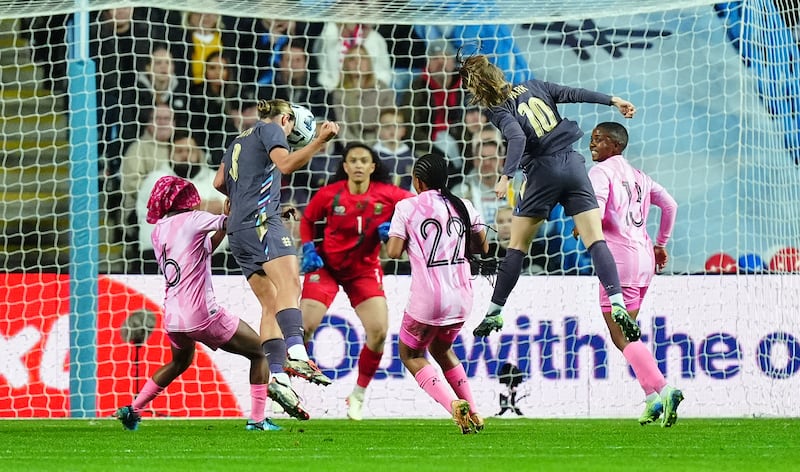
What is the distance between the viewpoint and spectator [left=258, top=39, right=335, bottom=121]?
11.9 metres

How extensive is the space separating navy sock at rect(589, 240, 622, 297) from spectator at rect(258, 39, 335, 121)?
4739 millimetres

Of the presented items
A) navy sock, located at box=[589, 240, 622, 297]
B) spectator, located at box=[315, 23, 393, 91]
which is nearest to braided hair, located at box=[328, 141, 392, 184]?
spectator, located at box=[315, 23, 393, 91]

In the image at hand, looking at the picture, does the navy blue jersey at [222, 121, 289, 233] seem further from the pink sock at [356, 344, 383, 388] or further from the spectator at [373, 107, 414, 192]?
the spectator at [373, 107, 414, 192]

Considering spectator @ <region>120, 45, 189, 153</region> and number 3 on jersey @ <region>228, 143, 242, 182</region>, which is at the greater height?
spectator @ <region>120, 45, 189, 153</region>

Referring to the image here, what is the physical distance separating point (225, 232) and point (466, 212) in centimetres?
144

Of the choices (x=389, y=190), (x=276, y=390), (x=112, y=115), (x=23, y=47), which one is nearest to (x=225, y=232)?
(x=276, y=390)

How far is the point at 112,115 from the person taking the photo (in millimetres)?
11297

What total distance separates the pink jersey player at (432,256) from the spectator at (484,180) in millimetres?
3590

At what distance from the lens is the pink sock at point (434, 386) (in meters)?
7.51

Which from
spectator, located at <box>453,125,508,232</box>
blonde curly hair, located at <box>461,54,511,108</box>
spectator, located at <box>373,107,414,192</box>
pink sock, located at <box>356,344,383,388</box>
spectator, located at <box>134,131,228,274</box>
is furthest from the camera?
spectator, located at <box>373,107,414,192</box>

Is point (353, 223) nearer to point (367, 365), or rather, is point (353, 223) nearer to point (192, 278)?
point (367, 365)

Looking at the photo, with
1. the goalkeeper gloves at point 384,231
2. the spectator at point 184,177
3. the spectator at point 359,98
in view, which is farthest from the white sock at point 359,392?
the spectator at point 359,98

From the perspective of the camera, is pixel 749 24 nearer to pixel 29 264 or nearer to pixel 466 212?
pixel 466 212

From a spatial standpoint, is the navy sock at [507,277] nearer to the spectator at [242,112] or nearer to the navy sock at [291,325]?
the navy sock at [291,325]
